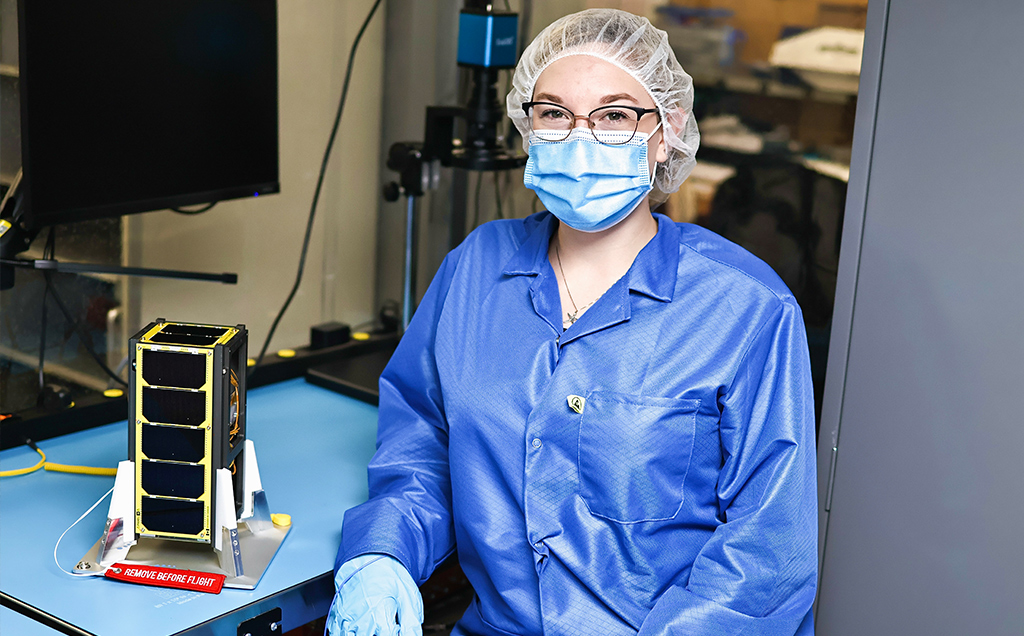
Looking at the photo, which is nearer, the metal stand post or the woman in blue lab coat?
the woman in blue lab coat

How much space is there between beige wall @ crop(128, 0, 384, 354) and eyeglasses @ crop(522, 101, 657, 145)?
1.03 meters

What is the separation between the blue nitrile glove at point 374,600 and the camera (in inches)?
51.0

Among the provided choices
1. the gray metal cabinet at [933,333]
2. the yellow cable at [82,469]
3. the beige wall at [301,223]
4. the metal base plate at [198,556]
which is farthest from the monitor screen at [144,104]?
the gray metal cabinet at [933,333]

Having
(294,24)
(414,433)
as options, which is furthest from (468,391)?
(294,24)

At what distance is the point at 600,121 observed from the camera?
1.44 metres

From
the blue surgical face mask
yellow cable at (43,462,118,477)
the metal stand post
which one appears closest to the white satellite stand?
yellow cable at (43,462,118,477)

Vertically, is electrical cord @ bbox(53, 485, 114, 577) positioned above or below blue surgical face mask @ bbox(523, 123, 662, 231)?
below

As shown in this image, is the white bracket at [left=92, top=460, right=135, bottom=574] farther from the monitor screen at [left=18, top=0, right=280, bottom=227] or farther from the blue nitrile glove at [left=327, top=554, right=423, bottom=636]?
the monitor screen at [left=18, top=0, right=280, bottom=227]

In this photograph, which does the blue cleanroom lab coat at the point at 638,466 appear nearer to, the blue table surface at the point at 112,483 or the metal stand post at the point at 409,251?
the blue table surface at the point at 112,483

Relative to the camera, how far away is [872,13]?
61.4 inches

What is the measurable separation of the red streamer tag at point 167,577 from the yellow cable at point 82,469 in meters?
0.34

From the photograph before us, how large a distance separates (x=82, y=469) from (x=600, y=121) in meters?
1.06

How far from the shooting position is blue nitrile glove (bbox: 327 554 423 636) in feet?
4.25

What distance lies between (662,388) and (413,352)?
0.45m
